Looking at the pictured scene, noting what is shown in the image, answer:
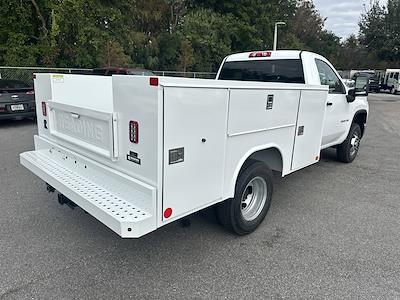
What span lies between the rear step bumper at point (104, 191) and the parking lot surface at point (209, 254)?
665mm

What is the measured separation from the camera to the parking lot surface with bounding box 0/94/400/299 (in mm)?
2637

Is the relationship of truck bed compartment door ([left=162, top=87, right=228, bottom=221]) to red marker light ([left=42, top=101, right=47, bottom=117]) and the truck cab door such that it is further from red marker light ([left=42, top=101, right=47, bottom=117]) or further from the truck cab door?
the truck cab door

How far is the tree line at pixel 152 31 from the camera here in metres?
16.1

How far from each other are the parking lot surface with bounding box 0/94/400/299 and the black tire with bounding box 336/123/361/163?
162 cm

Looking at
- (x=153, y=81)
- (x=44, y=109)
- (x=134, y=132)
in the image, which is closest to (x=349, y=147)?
(x=134, y=132)

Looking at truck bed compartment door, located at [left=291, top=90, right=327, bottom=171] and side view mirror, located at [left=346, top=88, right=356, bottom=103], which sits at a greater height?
side view mirror, located at [left=346, top=88, right=356, bottom=103]

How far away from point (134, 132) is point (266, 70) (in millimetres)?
3147

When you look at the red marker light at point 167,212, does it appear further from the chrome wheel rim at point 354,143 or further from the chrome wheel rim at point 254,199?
the chrome wheel rim at point 354,143

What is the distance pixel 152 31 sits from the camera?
26906 mm

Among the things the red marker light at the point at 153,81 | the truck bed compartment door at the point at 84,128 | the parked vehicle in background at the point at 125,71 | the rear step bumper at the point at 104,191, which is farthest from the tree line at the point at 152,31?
the red marker light at the point at 153,81

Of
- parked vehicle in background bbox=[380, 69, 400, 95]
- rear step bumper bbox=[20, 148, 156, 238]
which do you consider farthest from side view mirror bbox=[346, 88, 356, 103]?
parked vehicle in background bbox=[380, 69, 400, 95]

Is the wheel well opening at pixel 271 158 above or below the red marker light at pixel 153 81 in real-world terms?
below

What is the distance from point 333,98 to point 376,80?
31976 millimetres

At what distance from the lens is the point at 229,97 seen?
8.82ft
